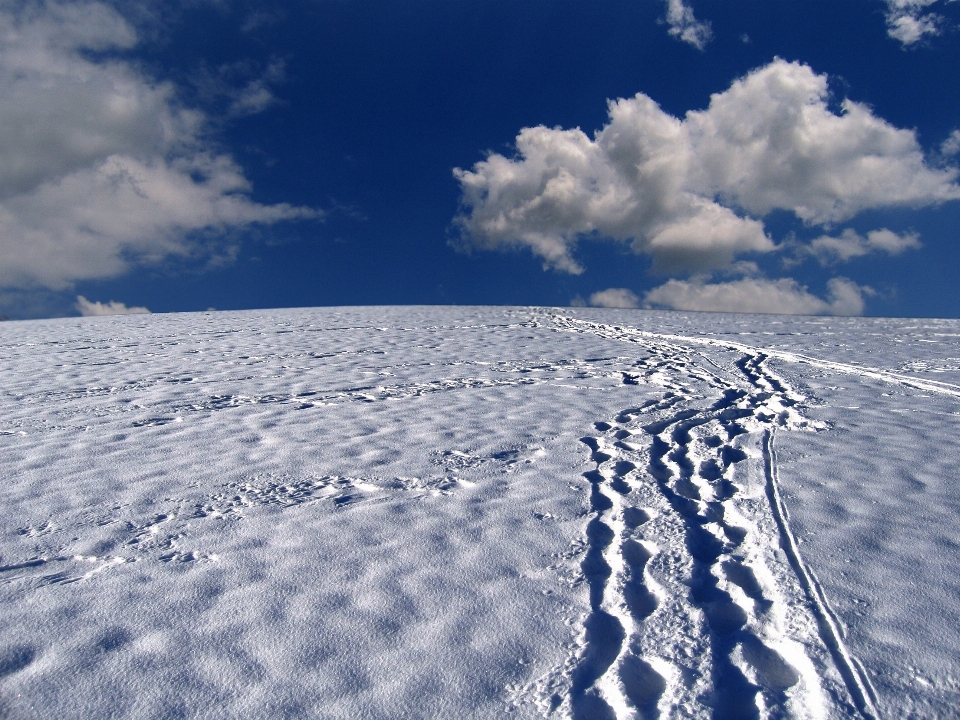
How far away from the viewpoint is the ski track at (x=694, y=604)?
102 inches

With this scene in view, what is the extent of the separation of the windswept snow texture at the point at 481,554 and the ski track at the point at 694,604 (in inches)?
0.6

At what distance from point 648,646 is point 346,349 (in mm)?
11050

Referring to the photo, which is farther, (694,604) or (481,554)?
(481,554)

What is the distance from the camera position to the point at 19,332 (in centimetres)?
1898

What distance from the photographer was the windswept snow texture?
265cm

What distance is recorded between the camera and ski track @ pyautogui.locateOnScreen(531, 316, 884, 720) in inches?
102

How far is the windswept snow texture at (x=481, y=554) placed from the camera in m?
2.65

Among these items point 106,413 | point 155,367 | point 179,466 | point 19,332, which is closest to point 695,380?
point 179,466

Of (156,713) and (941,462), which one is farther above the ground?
(941,462)

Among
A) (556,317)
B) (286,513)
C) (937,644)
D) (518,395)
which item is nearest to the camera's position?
(937,644)

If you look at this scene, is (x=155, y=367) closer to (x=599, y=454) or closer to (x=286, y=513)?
(x=286, y=513)

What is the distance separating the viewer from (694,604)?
3223 millimetres

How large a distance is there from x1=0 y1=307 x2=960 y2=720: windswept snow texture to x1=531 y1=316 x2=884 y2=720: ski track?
0.02 m

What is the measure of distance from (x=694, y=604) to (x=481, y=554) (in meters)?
1.27
